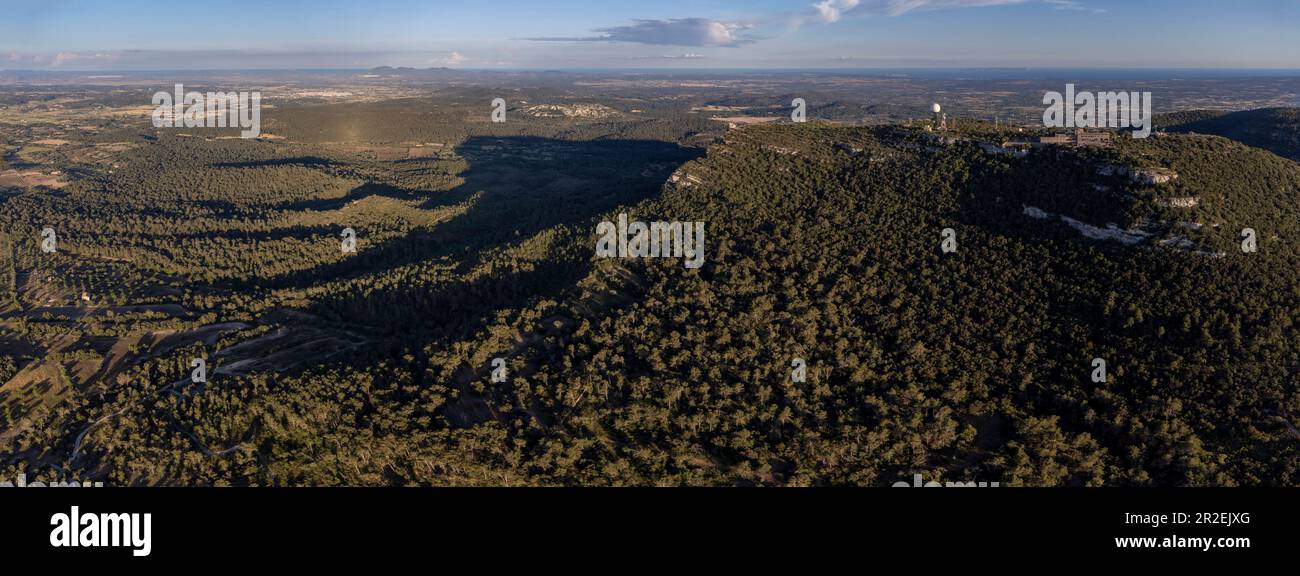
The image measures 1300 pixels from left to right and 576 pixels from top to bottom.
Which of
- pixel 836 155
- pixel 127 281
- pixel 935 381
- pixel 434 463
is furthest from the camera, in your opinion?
pixel 127 281

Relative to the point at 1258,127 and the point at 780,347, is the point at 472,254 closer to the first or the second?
the point at 780,347

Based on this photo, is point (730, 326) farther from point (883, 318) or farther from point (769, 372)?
point (883, 318)

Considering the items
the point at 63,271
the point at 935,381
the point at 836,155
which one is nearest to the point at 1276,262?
the point at 935,381

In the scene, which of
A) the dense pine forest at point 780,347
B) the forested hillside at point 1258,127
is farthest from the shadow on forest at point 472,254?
the forested hillside at point 1258,127

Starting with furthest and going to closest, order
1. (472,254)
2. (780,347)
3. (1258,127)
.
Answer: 1. (1258,127)
2. (472,254)
3. (780,347)

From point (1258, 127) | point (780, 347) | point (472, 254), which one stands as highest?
point (1258, 127)

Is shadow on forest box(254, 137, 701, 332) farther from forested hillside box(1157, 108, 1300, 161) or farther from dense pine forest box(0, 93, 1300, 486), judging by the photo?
forested hillside box(1157, 108, 1300, 161)

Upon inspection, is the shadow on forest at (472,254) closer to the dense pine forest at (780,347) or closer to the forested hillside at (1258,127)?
the dense pine forest at (780,347)

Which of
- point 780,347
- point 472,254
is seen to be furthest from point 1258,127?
point 472,254
